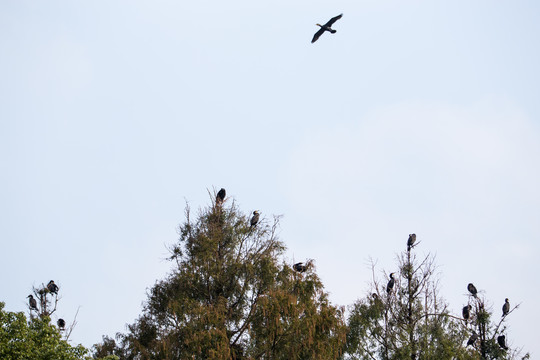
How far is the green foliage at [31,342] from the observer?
16.2 meters

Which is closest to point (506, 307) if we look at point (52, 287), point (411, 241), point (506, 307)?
point (506, 307)

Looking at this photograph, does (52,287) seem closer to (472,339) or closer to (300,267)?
(300,267)

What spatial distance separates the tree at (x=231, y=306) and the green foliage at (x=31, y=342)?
2011 mm

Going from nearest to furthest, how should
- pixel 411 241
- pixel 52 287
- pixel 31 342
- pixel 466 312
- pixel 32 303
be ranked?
pixel 31 342 < pixel 411 241 < pixel 466 312 < pixel 32 303 < pixel 52 287

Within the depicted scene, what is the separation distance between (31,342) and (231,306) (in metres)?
5.62

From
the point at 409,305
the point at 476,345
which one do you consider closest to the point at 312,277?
the point at 409,305

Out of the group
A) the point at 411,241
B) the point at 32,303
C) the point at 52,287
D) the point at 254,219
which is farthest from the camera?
the point at 52,287

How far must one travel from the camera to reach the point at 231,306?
17.8 metres

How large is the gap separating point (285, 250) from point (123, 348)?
6.24m

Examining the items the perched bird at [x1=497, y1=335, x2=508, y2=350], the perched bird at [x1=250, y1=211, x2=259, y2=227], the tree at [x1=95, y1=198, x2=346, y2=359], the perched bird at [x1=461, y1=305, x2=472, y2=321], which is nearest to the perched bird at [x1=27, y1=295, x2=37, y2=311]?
the tree at [x1=95, y1=198, x2=346, y2=359]

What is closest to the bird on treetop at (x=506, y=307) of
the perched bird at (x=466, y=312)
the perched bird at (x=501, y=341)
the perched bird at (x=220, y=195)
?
the perched bird at (x=501, y=341)

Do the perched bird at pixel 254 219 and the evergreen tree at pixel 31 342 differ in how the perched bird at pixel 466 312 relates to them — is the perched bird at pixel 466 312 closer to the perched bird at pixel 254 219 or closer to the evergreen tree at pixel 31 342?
the perched bird at pixel 254 219

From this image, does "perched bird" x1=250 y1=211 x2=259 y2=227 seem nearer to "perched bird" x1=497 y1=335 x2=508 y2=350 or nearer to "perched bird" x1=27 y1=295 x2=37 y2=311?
"perched bird" x1=497 y1=335 x2=508 y2=350

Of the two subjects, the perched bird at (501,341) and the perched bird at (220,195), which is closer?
Result: the perched bird at (220,195)
